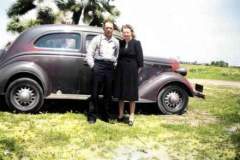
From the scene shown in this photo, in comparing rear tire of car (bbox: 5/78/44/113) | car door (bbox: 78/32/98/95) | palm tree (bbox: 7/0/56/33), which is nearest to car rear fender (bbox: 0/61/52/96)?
rear tire of car (bbox: 5/78/44/113)

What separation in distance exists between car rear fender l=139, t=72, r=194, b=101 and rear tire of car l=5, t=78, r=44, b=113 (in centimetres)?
231

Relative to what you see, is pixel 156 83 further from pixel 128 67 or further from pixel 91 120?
pixel 91 120

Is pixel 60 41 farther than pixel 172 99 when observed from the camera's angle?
No

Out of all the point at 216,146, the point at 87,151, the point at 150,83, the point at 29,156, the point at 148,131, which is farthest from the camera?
the point at 150,83

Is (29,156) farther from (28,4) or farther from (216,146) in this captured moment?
(28,4)

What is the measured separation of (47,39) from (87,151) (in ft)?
11.8

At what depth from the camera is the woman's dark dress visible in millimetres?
8703

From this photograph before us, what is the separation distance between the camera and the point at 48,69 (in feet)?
30.7

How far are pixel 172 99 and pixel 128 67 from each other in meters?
1.95

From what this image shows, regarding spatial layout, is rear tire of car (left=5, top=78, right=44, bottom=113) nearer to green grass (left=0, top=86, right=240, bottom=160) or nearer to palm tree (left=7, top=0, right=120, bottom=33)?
green grass (left=0, top=86, right=240, bottom=160)

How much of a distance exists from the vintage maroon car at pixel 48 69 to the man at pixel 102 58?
0.75 m

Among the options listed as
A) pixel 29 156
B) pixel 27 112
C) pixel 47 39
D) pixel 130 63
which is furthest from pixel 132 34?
pixel 29 156

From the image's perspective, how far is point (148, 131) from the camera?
8.33 metres

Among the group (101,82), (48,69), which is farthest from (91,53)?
(48,69)
